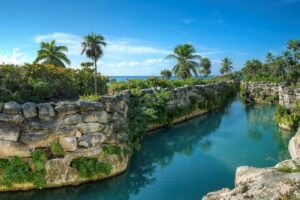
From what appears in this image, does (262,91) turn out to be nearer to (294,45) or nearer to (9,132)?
(294,45)

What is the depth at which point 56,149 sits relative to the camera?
549 inches

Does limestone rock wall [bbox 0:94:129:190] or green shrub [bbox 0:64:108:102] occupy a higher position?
green shrub [bbox 0:64:108:102]

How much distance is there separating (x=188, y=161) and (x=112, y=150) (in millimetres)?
5858

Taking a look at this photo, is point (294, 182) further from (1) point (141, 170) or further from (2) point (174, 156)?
(2) point (174, 156)

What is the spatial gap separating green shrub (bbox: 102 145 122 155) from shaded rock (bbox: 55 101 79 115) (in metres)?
2.33

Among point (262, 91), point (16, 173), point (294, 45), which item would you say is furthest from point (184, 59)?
point (16, 173)

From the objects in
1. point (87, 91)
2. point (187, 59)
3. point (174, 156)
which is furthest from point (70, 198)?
point (187, 59)

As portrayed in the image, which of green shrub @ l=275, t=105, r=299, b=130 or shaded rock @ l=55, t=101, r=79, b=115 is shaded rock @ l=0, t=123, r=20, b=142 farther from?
green shrub @ l=275, t=105, r=299, b=130

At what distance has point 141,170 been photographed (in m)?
17.6

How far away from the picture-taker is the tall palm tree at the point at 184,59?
47.1 m

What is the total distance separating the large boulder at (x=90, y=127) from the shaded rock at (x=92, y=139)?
0.19m

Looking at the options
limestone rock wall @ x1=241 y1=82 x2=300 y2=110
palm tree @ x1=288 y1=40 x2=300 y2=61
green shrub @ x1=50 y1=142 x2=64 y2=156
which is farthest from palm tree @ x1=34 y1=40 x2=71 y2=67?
palm tree @ x1=288 y1=40 x2=300 y2=61

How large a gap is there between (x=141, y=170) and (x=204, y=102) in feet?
72.1

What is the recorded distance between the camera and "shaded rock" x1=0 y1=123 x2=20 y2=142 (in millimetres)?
13188
